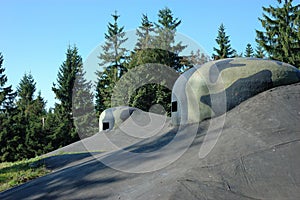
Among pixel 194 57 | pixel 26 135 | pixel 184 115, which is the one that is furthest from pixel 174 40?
pixel 184 115

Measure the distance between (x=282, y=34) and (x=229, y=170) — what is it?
24.2 metres

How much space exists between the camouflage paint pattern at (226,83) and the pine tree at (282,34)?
1939cm

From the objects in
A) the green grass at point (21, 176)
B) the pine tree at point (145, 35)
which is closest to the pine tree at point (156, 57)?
the pine tree at point (145, 35)

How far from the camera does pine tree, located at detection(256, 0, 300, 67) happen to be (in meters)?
25.2

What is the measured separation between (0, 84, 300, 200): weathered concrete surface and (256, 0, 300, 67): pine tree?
799 inches

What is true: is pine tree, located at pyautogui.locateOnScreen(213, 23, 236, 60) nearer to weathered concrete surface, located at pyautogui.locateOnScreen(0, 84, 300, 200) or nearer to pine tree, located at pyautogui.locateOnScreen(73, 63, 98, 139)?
pine tree, located at pyautogui.locateOnScreen(73, 63, 98, 139)

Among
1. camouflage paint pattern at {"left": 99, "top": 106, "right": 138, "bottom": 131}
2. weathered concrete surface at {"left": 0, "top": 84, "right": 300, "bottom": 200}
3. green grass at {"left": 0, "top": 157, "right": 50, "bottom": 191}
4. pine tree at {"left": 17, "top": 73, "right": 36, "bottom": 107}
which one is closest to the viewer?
weathered concrete surface at {"left": 0, "top": 84, "right": 300, "bottom": 200}

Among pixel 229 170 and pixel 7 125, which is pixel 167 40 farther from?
pixel 229 170

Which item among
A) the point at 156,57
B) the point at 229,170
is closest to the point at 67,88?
the point at 156,57

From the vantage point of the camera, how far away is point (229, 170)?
4.53 meters

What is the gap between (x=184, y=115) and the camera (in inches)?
294

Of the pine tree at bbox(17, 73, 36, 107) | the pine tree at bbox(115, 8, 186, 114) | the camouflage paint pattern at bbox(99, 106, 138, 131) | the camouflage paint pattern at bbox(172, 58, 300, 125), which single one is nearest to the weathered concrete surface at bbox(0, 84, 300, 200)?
the camouflage paint pattern at bbox(172, 58, 300, 125)

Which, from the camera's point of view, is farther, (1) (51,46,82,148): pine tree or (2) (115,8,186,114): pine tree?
(1) (51,46,82,148): pine tree

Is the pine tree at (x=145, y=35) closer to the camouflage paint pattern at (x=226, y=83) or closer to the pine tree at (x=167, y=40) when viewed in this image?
the pine tree at (x=167, y=40)
